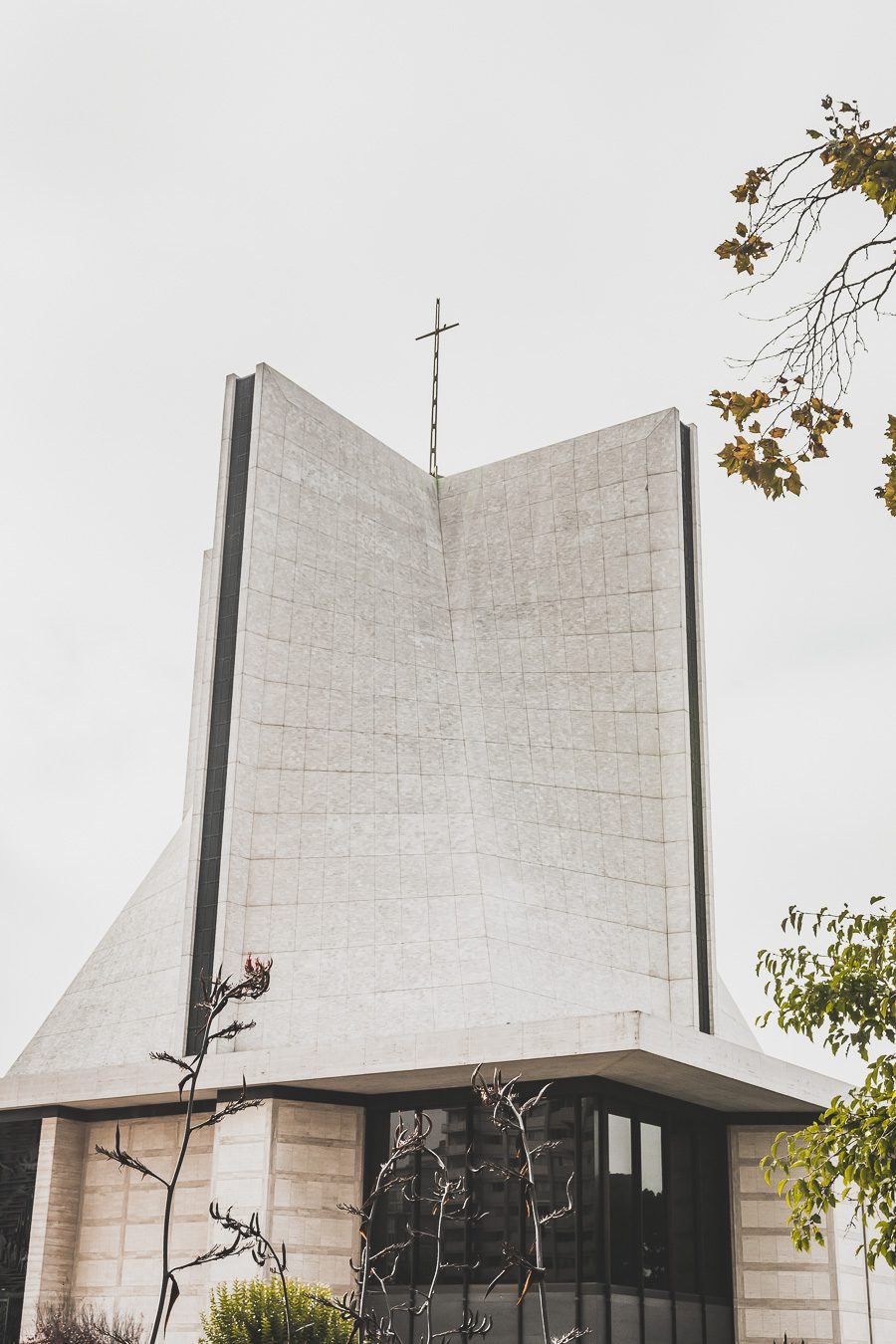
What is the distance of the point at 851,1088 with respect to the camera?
24.3 feet

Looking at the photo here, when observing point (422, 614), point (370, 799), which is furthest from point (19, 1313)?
point (422, 614)

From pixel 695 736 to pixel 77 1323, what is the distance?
509 inches

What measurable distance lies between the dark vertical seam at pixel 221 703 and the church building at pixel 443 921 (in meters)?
0.05

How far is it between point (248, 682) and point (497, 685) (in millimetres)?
4998

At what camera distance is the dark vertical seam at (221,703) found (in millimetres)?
19953

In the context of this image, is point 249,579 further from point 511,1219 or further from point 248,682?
point 511,1219

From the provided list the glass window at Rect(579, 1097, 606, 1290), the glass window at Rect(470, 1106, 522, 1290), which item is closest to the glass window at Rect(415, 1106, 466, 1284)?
the glass window at Rect(470, 1106, 522, 1290)

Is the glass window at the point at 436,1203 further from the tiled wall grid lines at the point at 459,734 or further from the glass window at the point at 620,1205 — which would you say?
the glass window at the point at 620,1205

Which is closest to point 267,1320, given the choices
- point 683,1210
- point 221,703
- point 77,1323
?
point 77,1323

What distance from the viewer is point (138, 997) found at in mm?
21656

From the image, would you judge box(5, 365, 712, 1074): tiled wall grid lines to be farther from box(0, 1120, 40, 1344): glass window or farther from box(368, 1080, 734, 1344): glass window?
box(368, 1080, 734, 1344): glass window

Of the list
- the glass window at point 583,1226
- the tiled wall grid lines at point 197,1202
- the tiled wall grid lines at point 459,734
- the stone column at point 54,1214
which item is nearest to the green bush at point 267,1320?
the glass window at point 583,1226

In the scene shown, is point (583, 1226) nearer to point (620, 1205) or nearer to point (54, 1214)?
point (620, 1205)

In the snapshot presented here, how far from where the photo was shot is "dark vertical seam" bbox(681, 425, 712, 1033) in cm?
2241
